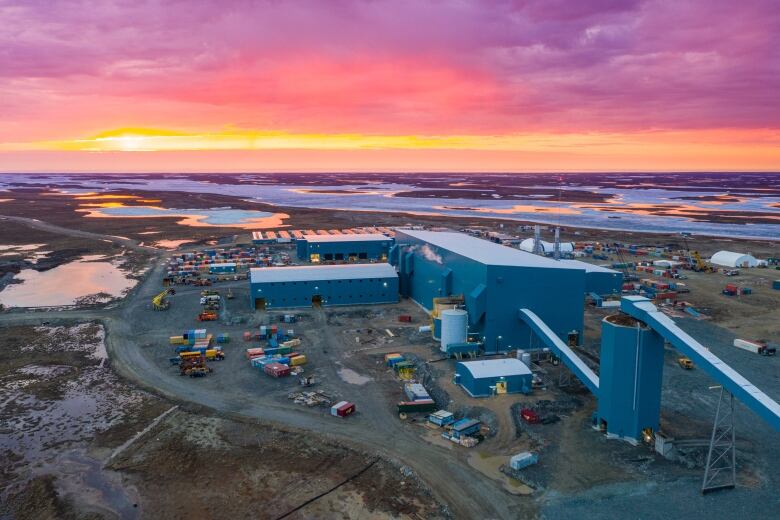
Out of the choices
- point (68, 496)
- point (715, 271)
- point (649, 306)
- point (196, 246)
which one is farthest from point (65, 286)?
point (715, 271)

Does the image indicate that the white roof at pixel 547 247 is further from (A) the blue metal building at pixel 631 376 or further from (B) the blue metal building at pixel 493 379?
(A) the blue metal building at pixel 631 376

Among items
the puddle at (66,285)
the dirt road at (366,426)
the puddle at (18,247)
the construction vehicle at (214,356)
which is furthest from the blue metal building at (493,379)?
the puddle at (18,247)

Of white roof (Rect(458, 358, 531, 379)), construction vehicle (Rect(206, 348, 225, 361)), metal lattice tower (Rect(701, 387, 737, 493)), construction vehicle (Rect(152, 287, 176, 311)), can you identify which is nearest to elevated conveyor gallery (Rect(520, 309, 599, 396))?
white roof (Rect(458, 358, 531, 379))

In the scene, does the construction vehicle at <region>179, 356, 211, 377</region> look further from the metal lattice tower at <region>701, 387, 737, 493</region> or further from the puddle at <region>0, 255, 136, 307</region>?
the metal lattice tower at <region>701, 387, 737, 493</region>

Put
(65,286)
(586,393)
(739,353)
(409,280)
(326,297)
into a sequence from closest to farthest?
(586,393) → (739,353) → (326,297) → (409,280) → (65,286)

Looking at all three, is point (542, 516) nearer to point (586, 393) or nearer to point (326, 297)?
point (586, 393)

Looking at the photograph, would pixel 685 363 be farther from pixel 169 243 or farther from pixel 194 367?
pixel 169 243

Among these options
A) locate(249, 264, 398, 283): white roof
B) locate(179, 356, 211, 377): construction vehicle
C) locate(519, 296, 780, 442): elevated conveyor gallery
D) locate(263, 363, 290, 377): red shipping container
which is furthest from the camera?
locate(249, 264, 398, 283): white roof

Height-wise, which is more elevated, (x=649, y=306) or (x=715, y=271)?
(x=649, y=306)
